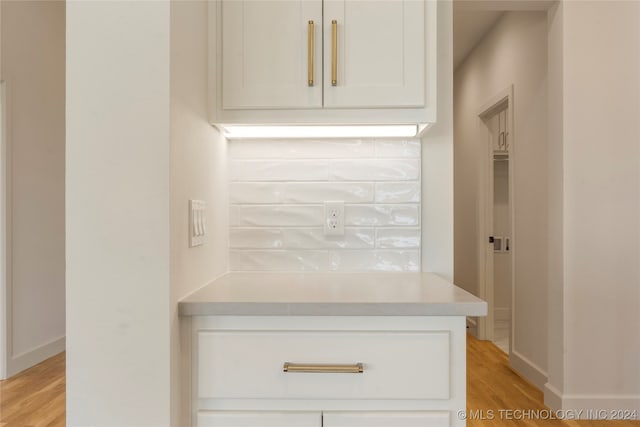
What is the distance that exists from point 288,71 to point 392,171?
0.52 meters

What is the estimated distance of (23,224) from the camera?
3.19 m

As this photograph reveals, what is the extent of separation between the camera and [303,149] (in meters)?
1.55

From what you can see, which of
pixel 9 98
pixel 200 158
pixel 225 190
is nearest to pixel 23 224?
pixel 9 98

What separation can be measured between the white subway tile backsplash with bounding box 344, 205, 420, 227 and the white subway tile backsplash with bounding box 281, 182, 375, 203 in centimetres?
3

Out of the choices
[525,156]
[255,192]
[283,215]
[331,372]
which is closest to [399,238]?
[283,215]

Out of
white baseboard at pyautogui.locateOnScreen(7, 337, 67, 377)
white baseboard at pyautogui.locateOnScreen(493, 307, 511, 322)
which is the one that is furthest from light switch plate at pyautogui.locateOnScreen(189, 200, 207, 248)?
white baseboard at pyautogui.locateOnScreen(493, 307, 511, 322)

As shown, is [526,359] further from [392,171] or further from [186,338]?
[186,338]

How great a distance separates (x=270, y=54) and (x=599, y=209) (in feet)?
6.84

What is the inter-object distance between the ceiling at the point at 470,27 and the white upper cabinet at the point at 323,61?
7.63ft

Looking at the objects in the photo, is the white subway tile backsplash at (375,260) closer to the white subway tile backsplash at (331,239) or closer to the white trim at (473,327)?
the white subway tile backsplash at (331,239)

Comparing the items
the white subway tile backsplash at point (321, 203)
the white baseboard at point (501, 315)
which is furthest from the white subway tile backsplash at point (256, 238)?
the white baseboard at point (501, 315)

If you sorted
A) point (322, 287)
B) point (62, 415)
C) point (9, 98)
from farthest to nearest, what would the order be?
point (9, 98), point (62, 415), point (322, 287)

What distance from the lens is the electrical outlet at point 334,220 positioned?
1.52m

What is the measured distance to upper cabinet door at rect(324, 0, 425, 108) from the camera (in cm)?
126
